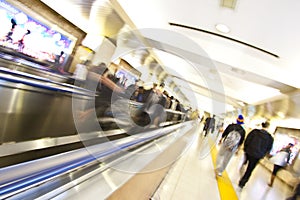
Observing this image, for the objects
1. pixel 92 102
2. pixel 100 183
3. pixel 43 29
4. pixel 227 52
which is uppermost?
pixel 227 52

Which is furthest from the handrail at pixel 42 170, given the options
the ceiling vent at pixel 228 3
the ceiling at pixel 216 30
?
the ceiling at pixel 216 30

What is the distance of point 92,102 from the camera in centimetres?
417

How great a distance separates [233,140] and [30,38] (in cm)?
650

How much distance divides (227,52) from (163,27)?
1936 mm

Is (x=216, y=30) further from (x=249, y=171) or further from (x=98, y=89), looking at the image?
(x=249, y=171)

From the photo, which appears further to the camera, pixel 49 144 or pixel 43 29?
pixel 43 29

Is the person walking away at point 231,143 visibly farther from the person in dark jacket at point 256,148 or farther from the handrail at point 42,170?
the handrail at point 42,170

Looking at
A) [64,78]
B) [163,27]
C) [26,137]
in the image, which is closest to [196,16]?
[163,27]

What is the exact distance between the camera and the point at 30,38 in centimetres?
626

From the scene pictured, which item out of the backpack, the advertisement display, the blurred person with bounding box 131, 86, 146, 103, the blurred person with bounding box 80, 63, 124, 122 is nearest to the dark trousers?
the backpack

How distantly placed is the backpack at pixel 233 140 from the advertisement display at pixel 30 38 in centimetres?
613

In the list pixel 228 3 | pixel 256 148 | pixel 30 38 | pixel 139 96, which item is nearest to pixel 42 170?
pixel 228 3

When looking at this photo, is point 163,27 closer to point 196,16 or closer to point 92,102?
point 196,16

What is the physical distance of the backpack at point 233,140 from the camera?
469cm
